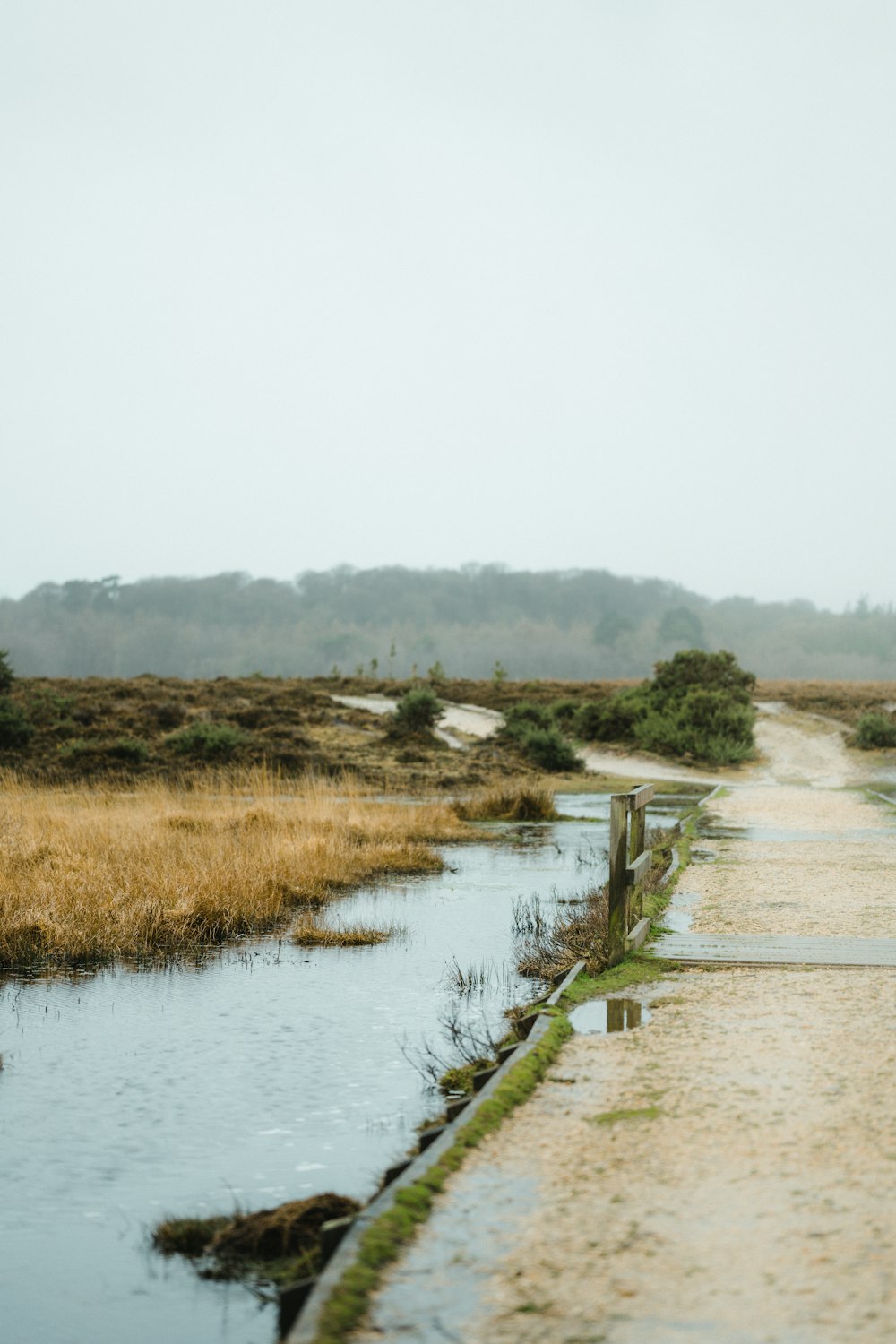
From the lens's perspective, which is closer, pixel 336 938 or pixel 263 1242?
pixel 263 1242

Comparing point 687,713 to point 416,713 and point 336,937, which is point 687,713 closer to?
point 416,713

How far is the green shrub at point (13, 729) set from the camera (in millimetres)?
30250

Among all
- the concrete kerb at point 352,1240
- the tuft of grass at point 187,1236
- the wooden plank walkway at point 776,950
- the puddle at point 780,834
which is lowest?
the tuft of grass at point 187,1236

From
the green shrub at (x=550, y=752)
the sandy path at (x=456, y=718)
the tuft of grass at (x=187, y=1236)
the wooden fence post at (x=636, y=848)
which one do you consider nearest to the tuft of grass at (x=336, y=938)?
the wooden fence post at (x=636, y=848)

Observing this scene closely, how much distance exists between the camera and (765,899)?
35.3 ft

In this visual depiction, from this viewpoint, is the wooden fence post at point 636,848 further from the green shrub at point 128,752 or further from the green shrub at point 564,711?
the green shrub at point 564,711

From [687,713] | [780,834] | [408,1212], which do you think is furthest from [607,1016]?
[687,713]

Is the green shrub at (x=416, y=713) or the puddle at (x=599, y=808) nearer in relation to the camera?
the puddle at (x=599, y=808)

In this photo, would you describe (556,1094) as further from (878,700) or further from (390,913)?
(878,700)

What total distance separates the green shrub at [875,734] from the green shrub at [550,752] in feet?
32.7

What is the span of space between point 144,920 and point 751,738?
2953cm

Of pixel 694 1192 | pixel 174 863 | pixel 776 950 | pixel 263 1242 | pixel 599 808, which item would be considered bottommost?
pixel 599 808

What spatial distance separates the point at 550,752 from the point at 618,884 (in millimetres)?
25020

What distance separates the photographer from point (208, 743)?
30.3 m
